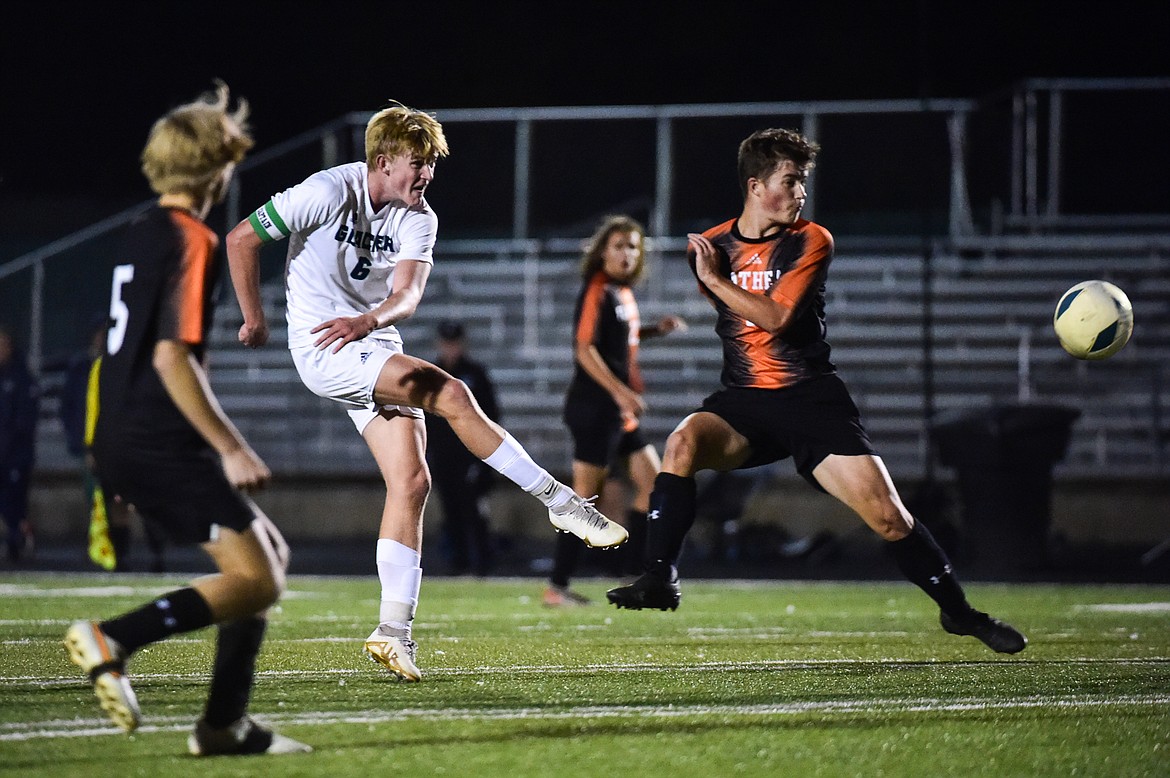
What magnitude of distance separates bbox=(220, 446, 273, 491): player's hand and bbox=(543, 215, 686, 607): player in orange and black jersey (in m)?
5.87

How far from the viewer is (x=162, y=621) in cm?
475

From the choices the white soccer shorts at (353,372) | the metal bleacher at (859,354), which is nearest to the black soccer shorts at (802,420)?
the white soccer shorts at (353,372)

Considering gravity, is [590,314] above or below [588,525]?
above

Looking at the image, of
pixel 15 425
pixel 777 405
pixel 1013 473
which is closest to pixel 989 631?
pixel 777 405

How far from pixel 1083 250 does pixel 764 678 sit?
15.0m

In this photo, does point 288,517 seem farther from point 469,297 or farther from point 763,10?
point 763,10

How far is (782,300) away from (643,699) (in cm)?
187

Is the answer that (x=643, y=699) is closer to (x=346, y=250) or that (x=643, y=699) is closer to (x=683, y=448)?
(x=683, y=448)

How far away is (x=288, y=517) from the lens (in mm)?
19641

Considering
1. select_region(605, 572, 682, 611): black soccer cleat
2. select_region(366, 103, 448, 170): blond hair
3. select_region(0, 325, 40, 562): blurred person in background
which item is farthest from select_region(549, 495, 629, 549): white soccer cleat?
select_region(0, 325, 40, 562): blurred person in background

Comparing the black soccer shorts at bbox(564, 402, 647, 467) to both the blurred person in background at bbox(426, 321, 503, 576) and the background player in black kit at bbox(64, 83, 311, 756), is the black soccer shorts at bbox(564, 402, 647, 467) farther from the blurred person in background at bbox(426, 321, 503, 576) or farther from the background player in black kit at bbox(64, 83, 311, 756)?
the background player in black kit at bbox(64, 83, 311, 756)

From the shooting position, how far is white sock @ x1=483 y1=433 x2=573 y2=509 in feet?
21.5

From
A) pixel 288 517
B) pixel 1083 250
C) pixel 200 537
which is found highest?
pixel 1083 250

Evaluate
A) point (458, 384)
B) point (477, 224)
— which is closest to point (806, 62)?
point (477, 224)
